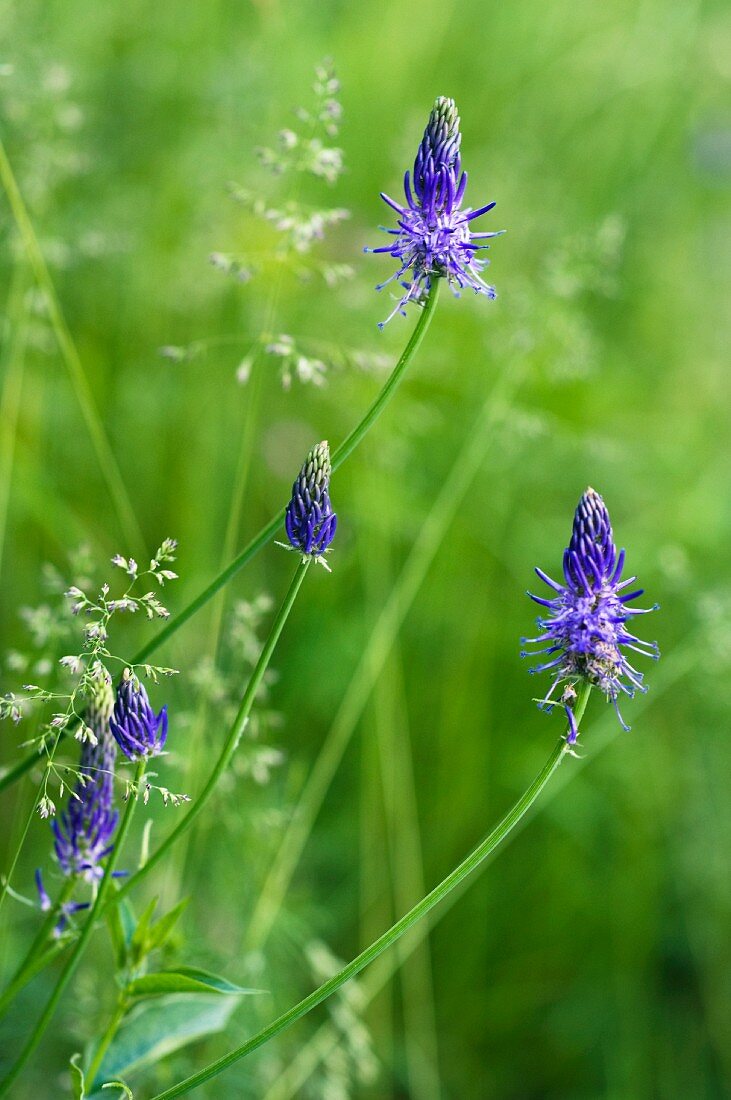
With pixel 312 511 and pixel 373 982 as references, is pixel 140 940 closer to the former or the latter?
pixel 312 511

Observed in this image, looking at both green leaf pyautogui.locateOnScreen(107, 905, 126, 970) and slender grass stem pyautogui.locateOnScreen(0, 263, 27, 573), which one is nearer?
green leaf pyautogui.locateOnScreen(107, 905, 126, 970)

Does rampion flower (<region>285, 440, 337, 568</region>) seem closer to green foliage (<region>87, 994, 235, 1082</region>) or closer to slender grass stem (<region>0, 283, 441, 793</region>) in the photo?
slender grass stem (<region>0, 283, 441, 793</region>)

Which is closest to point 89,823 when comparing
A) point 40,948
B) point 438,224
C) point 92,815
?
point 92,815

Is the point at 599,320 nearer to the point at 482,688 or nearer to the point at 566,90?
the point at 566,90

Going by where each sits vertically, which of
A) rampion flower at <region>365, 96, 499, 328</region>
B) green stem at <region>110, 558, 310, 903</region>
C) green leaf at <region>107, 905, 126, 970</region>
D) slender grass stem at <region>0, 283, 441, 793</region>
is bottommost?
green leaf at <region>107, 905, 126, 970</region>

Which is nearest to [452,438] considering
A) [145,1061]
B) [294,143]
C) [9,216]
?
[9,216]

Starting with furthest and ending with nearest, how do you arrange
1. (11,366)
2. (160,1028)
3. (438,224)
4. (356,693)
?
1. (356,693)
2. (11,366)
3. (160,1028)
4. (438,224)

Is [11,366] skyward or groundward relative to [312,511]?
skyward

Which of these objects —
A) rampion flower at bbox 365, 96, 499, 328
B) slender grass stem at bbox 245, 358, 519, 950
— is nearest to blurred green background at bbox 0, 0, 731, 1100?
slender grass stem at bbox 245, 358, 519, 950
